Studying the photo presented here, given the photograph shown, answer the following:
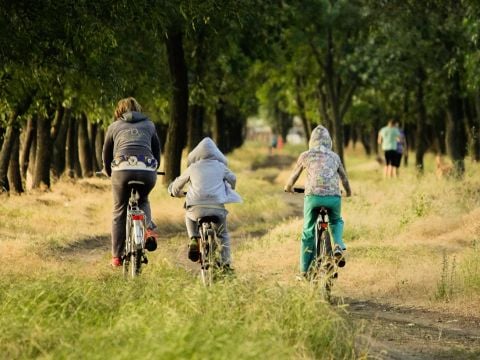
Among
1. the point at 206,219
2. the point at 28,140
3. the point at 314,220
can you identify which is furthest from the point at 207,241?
the point at 28,140

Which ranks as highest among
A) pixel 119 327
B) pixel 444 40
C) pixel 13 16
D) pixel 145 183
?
pixel 444 40

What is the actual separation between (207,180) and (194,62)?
857 inches

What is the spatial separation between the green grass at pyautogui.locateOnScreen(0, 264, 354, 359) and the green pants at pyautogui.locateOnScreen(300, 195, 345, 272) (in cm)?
263

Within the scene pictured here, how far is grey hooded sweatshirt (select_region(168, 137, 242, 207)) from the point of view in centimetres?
1194

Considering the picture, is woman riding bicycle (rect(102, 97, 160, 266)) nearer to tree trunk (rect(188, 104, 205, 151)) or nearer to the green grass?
the green grass

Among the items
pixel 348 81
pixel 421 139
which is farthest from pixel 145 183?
pixel 348 81

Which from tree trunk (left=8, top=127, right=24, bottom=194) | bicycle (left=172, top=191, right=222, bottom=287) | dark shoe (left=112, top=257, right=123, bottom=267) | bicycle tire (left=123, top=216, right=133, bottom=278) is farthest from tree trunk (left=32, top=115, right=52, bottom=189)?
bicycle (left=172, top=191, right=222, bottom=287)

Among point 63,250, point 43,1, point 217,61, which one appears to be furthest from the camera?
point 217,61

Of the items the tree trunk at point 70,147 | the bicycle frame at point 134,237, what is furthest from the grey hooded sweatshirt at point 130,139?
the tree trunk at point 70,147

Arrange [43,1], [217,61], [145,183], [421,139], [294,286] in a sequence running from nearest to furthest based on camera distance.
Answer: [294,286] → [145,183] → [43,1] → [217,61] → [421,139]

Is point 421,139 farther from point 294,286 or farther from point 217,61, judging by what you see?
point 294,286

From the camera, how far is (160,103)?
117ft

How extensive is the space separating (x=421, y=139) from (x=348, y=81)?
5.33 m

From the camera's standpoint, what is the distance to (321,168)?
1234 cm
